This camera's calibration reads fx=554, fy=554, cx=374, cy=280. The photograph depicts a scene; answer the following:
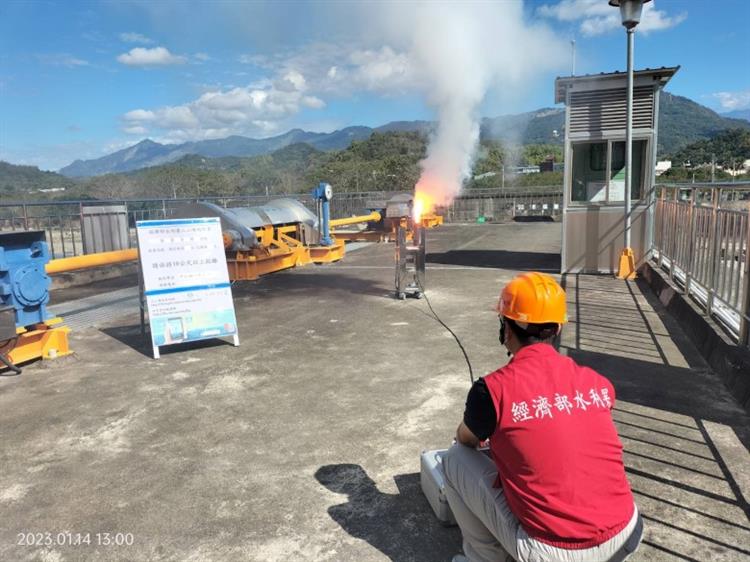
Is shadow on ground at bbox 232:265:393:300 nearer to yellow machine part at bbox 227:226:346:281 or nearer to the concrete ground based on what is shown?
yellow machine part at bbox 227:226:346:281

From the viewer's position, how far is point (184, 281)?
6699mm

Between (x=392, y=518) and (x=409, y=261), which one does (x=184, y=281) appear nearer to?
(x=409, y=261)

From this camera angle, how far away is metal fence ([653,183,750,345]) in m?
5.32

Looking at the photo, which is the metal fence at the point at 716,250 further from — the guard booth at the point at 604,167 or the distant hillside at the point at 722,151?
the distant hillside at the point at 722,151

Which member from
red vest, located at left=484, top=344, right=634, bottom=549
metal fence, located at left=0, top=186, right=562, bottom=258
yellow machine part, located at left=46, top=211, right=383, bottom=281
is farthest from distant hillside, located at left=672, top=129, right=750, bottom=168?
red vest, located at left=484, top=344, right=634, bottom=549

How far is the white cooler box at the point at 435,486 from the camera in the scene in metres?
3.07

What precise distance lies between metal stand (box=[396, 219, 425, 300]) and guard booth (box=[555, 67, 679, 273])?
3849mm

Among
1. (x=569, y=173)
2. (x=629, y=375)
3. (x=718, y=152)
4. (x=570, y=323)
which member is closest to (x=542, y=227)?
(x=569, y=173)

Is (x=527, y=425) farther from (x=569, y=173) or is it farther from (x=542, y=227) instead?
(x=542, y=227)

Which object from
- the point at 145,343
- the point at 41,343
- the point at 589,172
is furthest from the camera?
the point at 589,172

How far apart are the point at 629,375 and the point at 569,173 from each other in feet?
23.4

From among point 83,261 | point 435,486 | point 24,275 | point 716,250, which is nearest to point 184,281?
point 24,275

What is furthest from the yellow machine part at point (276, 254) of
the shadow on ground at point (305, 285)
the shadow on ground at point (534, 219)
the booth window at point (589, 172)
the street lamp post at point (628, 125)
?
the shadow on ground at point (534, 219)

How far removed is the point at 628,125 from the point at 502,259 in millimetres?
4777
